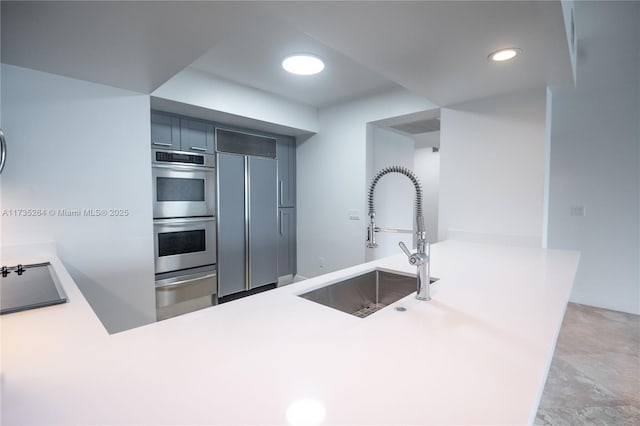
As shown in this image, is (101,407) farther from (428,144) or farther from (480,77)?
(428,144)

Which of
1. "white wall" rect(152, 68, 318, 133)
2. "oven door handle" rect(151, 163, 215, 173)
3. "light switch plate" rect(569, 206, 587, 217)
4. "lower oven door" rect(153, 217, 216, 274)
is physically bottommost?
"lower oven door" rect(153, 217, 216, 274)

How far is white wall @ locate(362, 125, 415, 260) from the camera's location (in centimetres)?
351

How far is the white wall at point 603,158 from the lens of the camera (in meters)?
2.82

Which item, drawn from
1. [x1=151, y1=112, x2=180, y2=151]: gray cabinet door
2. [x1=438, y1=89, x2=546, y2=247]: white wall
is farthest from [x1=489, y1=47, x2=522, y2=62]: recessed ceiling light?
[x1=151, y1=112, x2=180, y2=151]: gray cabinet door

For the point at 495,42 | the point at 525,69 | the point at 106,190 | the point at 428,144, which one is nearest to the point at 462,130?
the point at 525,69

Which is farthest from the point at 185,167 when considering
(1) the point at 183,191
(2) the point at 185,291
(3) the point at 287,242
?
(3) the point at 287,242

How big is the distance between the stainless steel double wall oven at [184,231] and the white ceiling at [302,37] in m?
0.91

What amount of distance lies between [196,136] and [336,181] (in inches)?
62.1

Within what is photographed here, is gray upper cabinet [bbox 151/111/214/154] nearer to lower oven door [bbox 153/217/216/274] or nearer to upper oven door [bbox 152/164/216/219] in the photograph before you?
upper oven door [bbox 152/164/216/219]

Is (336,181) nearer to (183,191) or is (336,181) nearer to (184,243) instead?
(183,191)

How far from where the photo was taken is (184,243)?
9.40 feet

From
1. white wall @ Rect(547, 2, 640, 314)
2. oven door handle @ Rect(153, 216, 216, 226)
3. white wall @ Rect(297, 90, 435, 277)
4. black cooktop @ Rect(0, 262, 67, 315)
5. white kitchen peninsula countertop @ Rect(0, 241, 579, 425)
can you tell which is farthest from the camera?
white wall @ Rect(297, 90, 435, 277)

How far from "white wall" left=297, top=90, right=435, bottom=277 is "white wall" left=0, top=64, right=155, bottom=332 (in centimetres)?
199

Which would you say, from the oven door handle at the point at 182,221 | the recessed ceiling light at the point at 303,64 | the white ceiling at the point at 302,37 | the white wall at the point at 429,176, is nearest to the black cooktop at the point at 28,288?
the white ceiling at the point at 302,37
